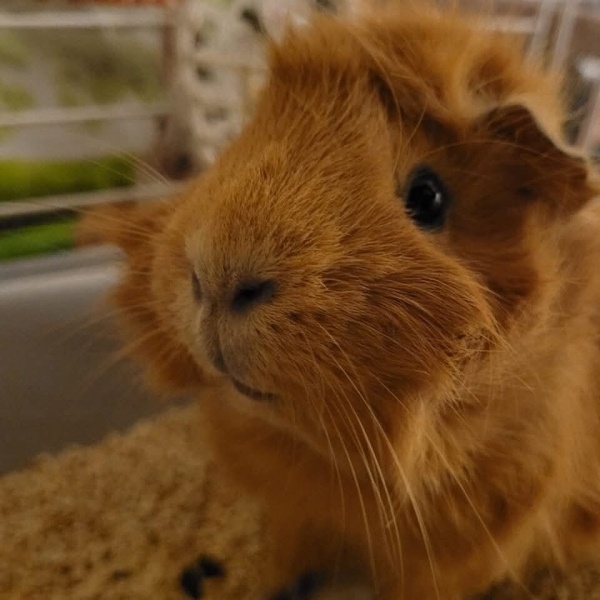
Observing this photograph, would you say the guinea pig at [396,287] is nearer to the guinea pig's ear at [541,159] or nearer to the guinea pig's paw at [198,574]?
the guinea pig's ear at [541,159]

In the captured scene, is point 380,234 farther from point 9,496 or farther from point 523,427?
point 9,496

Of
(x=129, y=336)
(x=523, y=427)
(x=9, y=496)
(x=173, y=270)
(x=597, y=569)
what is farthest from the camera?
(x=9, y=496)

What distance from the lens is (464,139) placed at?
74 centimetres

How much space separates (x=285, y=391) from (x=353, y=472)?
6.0 inches

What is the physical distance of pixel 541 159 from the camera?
73 centimetres

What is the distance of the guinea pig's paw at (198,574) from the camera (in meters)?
1.24

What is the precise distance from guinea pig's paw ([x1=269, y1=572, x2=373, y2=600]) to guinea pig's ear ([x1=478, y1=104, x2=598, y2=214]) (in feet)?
2.41

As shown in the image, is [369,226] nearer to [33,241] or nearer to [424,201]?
[424,201]

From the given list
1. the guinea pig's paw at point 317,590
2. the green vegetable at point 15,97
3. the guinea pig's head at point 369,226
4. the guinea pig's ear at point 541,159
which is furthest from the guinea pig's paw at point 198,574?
the green vegetable at point 15,97

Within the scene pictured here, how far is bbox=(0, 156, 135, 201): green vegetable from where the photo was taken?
1.59 m

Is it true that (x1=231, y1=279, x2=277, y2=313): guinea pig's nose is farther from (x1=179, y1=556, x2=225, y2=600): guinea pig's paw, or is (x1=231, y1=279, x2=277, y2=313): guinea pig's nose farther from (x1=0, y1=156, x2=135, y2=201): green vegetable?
(x1=0, y1=156, x2=135, y2=201): green vegetable

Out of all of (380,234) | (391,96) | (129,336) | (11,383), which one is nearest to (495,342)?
(380,234)

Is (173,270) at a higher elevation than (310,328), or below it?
higher

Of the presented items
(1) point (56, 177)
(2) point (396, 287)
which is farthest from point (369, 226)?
(1) point (56, 177)
